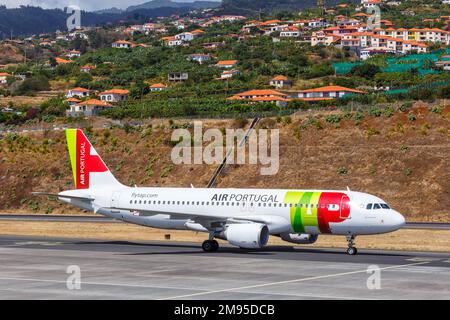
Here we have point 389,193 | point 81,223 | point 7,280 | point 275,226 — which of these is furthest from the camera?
point 389,193

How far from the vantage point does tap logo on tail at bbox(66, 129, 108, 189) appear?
59.8m

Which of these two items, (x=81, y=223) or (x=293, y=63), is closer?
(x=81, y=223)

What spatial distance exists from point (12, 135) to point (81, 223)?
2193 inches

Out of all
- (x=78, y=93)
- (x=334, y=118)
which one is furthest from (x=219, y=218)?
(x=78, y=93)

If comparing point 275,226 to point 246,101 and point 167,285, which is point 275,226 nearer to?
point 167,285

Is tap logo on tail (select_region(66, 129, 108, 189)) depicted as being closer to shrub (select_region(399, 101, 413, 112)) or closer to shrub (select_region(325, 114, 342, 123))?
shrub (select_region(325, 114, 342, 123))

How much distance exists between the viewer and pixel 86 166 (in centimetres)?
6003

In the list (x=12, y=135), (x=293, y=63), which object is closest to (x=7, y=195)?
(x=12, y=135)

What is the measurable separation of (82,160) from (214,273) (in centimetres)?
2154

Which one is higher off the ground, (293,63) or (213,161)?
(293,63)

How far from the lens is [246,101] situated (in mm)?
146875

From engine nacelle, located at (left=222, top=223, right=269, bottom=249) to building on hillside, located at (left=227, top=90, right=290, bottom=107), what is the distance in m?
93.1

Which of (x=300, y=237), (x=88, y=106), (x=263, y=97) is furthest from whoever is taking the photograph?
(x=88, y=106)

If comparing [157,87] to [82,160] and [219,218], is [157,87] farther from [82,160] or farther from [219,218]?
[219,218]
